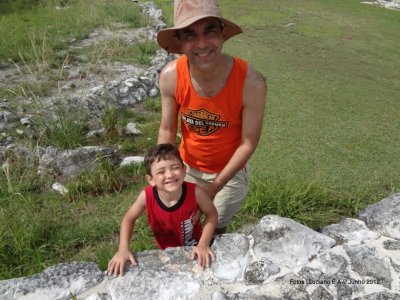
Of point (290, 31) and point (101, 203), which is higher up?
point (290, 31)

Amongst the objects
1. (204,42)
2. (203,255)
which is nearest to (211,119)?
(204,42)

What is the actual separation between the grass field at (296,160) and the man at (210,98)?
3.05 feet

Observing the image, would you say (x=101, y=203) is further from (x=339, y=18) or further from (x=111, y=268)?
(x=339, y=18)

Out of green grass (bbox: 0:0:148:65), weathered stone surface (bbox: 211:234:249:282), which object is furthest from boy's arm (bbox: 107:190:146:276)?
green grass (bbox: 0:0:148:65)

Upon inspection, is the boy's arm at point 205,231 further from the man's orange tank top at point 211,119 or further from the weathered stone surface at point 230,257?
the man's orange tank top at point 211,119

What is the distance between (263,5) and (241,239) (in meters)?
10.2

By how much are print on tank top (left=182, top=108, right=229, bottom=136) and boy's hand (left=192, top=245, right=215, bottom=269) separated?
643mm

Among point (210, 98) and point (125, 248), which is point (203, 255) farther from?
point (210, 98)

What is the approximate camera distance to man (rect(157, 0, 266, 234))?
6.72 ft

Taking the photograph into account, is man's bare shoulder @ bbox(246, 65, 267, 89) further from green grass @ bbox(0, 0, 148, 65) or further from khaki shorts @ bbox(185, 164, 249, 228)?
green grass @ bbox(0, 0, 148, 65)

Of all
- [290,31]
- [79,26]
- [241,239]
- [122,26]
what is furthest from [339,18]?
[241,239]

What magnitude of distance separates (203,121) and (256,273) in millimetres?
855

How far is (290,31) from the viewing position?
9.05m

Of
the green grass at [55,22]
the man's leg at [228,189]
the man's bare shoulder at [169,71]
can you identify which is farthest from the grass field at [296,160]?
the man's bare shoulder at [169,71]
